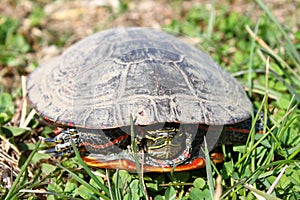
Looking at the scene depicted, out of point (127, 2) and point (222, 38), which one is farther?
point (127, 2)

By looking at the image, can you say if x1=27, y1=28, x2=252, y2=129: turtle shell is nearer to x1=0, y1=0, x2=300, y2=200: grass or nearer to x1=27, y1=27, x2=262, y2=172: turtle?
x1=27, y1=27, x2=262, y2=172: turtle

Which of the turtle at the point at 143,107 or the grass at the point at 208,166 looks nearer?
the grass at the point at 208,166

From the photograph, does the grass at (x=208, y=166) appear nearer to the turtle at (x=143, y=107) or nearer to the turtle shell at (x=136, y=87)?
the turtle at (x=143, y=107)

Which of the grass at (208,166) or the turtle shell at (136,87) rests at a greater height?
the turtle shell at (136,87)

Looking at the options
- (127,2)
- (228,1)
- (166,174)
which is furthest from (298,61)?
(127,2)

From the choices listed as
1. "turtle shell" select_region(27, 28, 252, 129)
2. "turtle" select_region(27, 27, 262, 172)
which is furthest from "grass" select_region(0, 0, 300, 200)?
"turtle shell" select_region(27, 28, 252, 129)

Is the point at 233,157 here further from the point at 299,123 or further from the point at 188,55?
the point at 188,55

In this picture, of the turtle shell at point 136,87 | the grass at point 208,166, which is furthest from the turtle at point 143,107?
the grass at point 208,166
